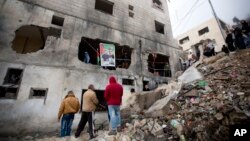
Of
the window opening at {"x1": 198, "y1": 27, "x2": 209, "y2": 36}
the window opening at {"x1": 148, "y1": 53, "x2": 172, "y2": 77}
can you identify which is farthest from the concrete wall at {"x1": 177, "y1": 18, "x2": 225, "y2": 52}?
the window opening at {"x1": 148, "y1": 53, "x2": 172, "y2": 77}

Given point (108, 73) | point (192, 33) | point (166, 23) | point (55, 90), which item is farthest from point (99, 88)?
point (192, 33)

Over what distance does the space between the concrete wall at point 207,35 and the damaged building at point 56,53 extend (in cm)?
1505

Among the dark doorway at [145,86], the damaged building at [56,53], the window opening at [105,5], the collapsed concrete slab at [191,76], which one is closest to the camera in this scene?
the damaged building at [56,53]

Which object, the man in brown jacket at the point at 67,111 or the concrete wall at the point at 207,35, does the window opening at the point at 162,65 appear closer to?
the man in brown jacket at the point at 67,111

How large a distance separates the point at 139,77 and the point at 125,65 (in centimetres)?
145

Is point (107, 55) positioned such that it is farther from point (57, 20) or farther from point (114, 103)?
point (114, 103)

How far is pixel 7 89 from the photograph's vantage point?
21.9 feet

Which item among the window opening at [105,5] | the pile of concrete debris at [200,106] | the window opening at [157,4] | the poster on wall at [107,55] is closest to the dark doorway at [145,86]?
the pile of concrete debris at [200,106]

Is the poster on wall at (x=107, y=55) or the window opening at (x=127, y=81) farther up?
the poster on wall at (x=107, y=55)

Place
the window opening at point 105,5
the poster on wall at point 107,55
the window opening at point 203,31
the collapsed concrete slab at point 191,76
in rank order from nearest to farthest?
1. the collapsed concrete slab at point 191,76
2. the poster on wall at point 107,55
3. the window opening at point 105,5
4. the window opening at point 203,31

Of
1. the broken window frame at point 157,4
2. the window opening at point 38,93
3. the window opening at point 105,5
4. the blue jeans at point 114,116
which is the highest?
the broken window frame at point 157,4

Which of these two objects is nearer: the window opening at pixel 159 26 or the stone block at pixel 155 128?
the stone block at pixel 155 128

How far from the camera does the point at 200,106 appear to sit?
5945mm

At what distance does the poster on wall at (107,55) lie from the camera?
380 inches
